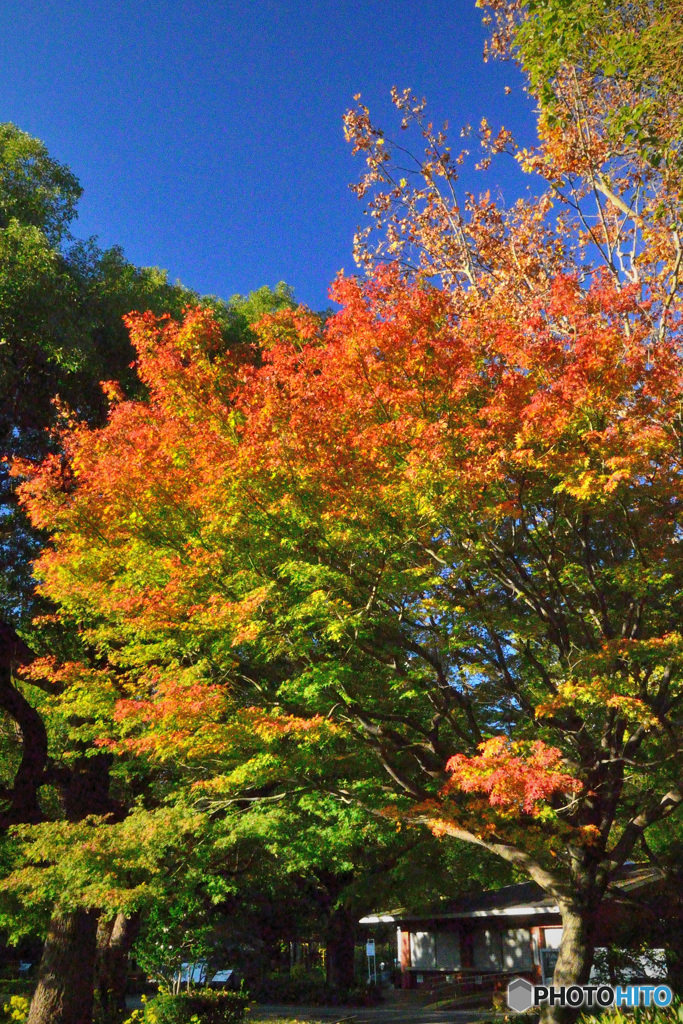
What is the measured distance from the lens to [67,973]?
17.6m

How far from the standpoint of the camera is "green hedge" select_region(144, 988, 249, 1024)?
1811 cm

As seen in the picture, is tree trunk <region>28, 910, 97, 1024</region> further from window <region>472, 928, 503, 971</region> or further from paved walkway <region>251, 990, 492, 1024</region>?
window <region>472, 928, 503, 971</region>

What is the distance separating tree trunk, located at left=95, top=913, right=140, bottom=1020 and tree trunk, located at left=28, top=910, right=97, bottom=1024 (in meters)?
4.32

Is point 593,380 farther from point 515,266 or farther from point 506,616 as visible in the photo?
point 506,616

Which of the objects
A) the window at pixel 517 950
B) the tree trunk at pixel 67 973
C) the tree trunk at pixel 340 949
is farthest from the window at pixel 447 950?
the tree trunk at pixel 67 973

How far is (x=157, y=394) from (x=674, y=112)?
10.8 m

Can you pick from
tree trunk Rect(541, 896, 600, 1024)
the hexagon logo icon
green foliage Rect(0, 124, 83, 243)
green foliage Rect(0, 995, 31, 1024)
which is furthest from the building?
green foliage Rect(0, 124, 83, 243)

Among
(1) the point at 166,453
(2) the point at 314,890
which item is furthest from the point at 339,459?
(2) the point at 314,890

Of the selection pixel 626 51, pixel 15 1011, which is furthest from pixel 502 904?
pixel 626 51

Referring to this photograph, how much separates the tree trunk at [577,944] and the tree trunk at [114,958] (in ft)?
46.7

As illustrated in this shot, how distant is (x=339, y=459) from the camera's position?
12297mm

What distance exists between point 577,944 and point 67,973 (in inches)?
464

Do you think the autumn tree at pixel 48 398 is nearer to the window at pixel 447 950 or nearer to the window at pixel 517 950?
the window at pixel 517 950

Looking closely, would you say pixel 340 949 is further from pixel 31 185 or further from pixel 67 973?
pixel 31 185
